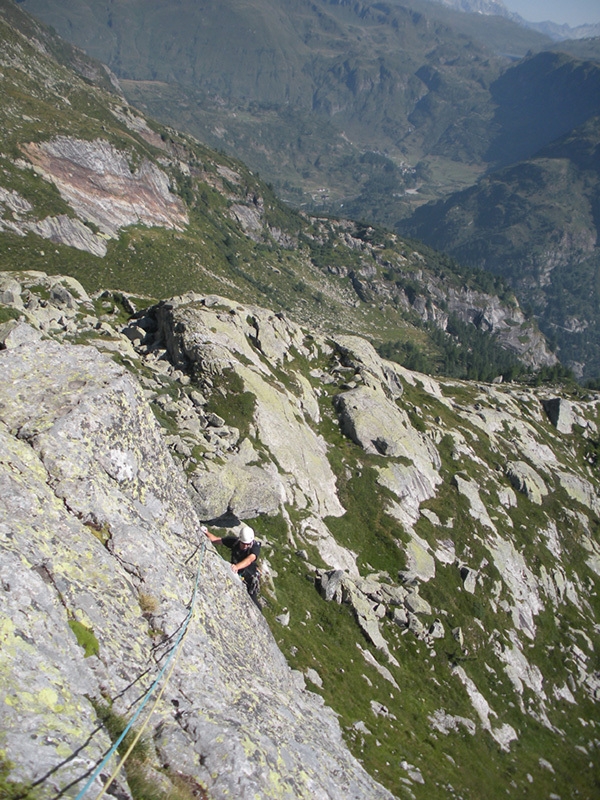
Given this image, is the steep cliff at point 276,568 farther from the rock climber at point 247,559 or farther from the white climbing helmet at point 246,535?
the white climbing helmet at point 246,535

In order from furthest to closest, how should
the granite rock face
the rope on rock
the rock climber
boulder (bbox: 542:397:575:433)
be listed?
boulder (bbox: 542:397:575:433)
the rock climber
the granite rock face
the rope on rock

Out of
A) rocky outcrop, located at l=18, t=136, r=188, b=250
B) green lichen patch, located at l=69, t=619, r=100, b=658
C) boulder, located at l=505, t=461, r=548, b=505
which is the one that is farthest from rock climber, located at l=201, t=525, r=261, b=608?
rocky outcrop, located at l=18, t=136, r=188, b=250

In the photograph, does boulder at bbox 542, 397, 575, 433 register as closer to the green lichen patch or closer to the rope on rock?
the rope on rock

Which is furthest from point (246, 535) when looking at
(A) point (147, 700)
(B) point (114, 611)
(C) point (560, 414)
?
(C) point (560, 414)

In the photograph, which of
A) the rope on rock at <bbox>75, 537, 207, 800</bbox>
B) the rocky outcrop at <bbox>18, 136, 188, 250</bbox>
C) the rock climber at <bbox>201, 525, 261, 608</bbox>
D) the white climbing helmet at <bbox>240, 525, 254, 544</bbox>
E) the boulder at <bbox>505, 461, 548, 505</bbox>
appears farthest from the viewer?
the rocky outcrop at <bbox>18, 136, 188, 250</bbox>

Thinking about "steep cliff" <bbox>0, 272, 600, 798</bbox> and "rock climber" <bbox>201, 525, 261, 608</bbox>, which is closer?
"steep cliff" <bbox>0, 272, 600, 798</bbox>

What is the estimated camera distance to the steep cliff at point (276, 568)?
34.0 feet

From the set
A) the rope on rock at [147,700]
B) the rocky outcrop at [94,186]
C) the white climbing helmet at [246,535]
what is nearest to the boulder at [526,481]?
the white climbing helmet at [246,535]

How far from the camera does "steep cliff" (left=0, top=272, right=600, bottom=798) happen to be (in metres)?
10.4

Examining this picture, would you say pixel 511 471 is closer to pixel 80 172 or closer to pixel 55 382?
pixel 55 382

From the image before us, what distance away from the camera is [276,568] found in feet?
104

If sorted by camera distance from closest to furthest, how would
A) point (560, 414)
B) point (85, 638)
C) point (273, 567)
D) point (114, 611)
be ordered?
1. point (85, 638)
2. point (114, 611)
3. point (273, 567)
4. point (560, 414)

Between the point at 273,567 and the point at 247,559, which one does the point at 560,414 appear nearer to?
the point at 273,567

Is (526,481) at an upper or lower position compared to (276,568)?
lower
